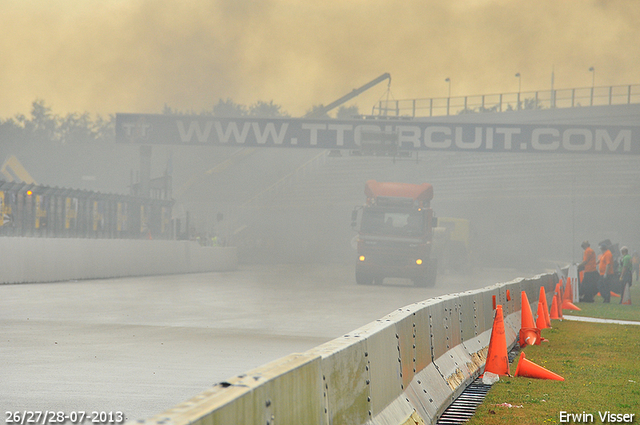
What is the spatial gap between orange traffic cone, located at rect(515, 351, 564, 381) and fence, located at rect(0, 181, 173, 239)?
57.6 feet

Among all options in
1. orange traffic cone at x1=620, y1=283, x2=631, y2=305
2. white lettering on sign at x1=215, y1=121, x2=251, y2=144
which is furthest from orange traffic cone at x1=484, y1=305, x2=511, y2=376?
white lettering on sign at x1=215, y1=121, x2=251, y2=144

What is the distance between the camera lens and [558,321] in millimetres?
19078

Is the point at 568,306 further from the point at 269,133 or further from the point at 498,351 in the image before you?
the point at 269,133

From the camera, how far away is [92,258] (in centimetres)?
2861

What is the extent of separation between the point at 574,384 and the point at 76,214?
2148 centimetres

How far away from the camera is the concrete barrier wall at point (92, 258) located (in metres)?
24.4

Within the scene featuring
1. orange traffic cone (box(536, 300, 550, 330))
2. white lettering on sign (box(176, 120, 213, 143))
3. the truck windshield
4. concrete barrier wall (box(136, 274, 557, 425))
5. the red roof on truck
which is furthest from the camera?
white lettering on sign (box(176, 120, 213, 143))

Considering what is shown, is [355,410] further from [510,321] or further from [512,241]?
[512,241]

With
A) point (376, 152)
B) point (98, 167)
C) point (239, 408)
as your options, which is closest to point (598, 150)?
point (376, 152)

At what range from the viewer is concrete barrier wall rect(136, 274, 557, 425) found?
349cm

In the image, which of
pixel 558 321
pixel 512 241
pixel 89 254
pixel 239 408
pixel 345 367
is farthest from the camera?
pixel 512 241

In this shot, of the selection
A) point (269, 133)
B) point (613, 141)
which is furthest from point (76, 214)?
point (613, 141)

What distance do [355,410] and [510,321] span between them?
9.00 meters

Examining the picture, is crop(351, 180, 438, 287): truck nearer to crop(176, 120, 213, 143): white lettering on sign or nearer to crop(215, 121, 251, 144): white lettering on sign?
crop(215, 121, 251, 144): white lettering on sign
